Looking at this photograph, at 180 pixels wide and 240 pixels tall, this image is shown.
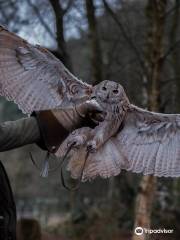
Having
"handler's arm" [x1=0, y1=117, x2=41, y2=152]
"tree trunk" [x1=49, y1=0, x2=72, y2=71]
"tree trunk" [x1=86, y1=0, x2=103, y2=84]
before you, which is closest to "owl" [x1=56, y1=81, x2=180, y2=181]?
"handler's arm" [x1=0, y1=117, x2=41, y2=152]

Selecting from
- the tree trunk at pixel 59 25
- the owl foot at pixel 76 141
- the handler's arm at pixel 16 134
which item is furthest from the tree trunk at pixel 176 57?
the handler's arm at pixel 16 134

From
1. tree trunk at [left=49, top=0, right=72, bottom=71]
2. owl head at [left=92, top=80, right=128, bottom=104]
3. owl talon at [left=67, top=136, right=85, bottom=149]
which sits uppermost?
tree trunk at [left=49, top=0, right=72, bottom=71]

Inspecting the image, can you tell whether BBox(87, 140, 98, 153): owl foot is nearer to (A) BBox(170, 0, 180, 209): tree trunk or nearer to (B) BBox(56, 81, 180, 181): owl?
(B) BBox(56, 81, 180, 181): owl

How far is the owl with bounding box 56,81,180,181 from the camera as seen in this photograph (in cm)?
623

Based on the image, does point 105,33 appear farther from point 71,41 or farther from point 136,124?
point 136,124

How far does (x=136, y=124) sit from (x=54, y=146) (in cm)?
316

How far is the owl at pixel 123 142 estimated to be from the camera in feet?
20.5

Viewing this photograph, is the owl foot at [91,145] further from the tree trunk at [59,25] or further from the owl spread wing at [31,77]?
the tree trunk at [59,25]

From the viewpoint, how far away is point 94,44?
16.1 metres

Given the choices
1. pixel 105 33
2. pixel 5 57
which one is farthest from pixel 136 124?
pixel 105 33

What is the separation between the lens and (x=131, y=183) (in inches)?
885

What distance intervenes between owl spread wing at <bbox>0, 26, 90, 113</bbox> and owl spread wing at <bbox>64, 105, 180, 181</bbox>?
67 cm

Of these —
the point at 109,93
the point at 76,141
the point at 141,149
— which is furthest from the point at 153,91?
the point at 76,141

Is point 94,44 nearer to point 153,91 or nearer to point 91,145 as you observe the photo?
point 153,91
